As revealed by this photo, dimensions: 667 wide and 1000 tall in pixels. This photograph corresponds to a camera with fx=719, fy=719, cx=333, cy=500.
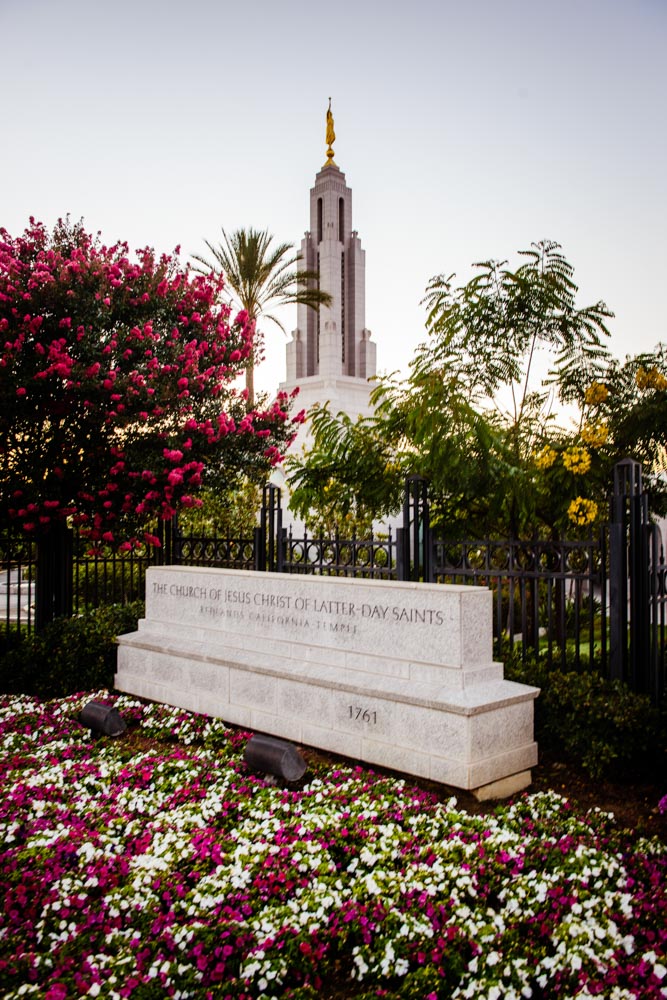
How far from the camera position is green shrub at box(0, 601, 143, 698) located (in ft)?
28.0

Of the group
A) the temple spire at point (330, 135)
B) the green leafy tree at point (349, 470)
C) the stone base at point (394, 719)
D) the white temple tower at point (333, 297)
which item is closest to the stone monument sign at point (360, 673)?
the stone base at point (394, 719)

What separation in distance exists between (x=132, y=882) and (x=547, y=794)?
2814mm

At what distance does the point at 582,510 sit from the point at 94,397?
5.99 meters

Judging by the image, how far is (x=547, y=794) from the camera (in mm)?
5008

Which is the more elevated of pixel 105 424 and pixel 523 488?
pixel 105 424

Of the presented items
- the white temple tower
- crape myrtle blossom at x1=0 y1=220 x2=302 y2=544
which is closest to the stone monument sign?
crape myrtle blossom at x1=0 y1=220 x2=302 y2=544

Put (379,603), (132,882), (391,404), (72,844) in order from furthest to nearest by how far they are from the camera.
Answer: (391,404) < (379,603) < (72,844) < (132,882)

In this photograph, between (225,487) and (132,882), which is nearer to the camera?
(132,882)

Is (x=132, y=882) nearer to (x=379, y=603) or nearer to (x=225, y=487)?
(x=379, y=603)

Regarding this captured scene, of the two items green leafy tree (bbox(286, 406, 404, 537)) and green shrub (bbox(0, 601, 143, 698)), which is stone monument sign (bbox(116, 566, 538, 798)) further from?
green leafy tree (bbox(286, 406, 404, 537))

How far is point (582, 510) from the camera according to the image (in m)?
6.99

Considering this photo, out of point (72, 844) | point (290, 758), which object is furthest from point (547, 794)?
point (72, 844)

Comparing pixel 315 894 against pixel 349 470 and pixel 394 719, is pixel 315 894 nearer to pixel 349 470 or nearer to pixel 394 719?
pixel 394 719

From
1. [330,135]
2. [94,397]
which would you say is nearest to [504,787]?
[94,397]
